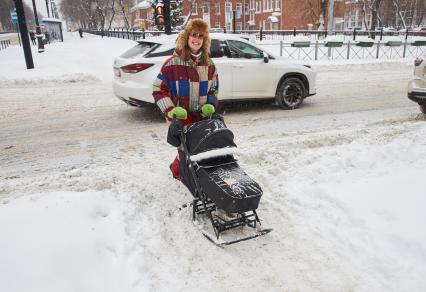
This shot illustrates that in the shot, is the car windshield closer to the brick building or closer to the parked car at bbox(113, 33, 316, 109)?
the parked car at bbox(113, 33, 316, 109)

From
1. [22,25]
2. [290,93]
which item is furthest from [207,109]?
[22,25]

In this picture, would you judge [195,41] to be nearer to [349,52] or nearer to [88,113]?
[88,113]

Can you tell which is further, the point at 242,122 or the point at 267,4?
the point at 267,4

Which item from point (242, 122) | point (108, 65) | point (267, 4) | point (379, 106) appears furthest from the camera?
point (267, 4)

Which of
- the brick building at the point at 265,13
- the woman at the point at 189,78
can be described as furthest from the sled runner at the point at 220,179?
the brick building at the point at 265,13

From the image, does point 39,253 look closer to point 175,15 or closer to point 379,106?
point 379,106

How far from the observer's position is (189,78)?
3838 millimetres

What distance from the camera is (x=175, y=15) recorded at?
34.2 m

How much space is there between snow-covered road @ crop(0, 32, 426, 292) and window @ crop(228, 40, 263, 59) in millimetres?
1615

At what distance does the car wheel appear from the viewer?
8.43 metres

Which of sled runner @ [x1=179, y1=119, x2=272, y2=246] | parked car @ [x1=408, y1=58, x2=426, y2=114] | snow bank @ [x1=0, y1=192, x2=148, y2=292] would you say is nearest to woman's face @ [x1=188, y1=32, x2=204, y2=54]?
sled runner @ [x1=179, y1=119, x2=272, y2=246]

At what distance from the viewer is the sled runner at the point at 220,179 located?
3182 millimetres

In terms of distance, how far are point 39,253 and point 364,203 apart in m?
3.13

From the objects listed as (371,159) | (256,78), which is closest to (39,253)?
(371,159)
